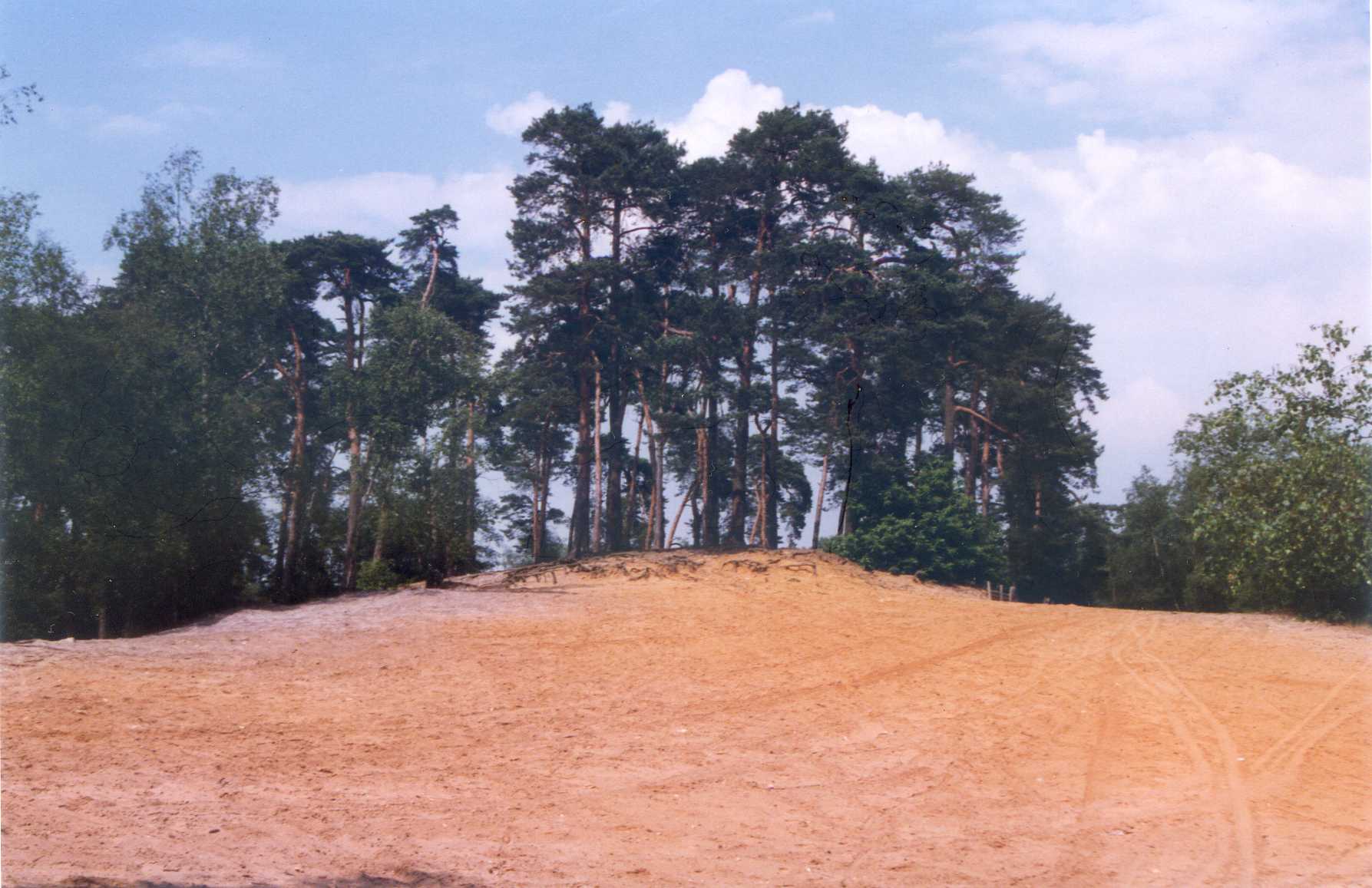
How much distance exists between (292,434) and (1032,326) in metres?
26.9

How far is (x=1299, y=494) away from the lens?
1750cm

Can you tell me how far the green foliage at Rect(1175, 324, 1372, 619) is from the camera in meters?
16.9

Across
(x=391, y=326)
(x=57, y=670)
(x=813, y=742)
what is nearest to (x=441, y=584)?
(x=391, y=326)

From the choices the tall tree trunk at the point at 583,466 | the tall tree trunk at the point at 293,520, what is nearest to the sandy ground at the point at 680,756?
the tall tree trunk at the point at 293,520

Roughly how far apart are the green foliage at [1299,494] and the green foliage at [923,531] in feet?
38.2

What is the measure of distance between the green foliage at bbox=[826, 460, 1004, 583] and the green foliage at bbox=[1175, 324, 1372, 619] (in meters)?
11.6

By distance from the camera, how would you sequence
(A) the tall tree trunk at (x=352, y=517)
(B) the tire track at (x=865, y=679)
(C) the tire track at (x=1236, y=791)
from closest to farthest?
1. (C) the tire track at (x=1236, y=791)
2. (B) the tire track at (x=865, y=679)
3. (A) the tall tree trunk at (x=352, y=517)

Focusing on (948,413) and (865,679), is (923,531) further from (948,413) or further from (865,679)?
(865,679)

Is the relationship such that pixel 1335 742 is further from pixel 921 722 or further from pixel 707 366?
pixel 707 366

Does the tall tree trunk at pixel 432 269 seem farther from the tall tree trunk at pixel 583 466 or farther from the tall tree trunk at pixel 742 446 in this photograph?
the tall tree trunk at pixel 742 446

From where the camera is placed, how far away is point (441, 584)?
75.5ft

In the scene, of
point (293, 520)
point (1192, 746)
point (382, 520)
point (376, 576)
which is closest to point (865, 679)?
point (1192, 746)

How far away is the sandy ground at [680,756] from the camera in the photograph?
23.6 feet

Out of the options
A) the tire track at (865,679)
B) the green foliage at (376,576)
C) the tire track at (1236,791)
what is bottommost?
the tire track at (1236,791)
